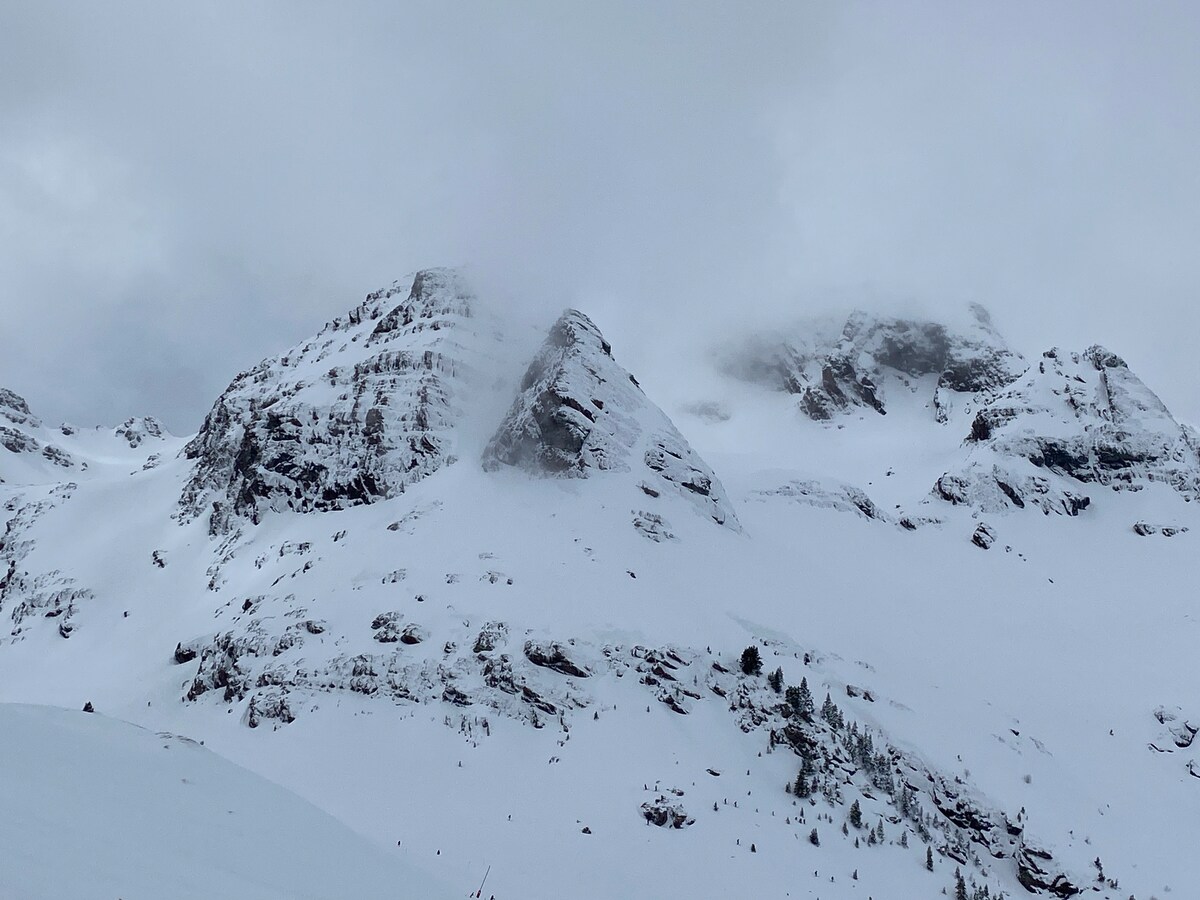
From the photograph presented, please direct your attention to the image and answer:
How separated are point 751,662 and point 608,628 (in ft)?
20.9

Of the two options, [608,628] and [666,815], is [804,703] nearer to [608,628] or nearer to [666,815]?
[608,628]

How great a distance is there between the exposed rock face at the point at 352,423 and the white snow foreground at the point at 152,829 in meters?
37.7

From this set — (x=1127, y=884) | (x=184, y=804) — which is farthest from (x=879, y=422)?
(x=184, y=804)

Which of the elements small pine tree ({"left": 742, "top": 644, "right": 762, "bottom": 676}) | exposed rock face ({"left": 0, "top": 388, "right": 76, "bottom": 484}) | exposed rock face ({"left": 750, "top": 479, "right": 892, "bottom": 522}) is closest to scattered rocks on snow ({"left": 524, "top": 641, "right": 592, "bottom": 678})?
small pine tree ({"left": 742, "top": 644, "right": 762, "bottom": 676})

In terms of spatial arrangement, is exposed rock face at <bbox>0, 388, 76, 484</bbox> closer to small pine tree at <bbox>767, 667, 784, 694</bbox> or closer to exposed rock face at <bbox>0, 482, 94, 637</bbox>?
exposed rock face at <bbox>0, 482, 94, 637</bbox>

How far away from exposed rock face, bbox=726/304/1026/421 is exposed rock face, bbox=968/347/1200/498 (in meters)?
24.5

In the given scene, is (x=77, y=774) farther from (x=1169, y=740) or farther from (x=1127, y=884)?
(x=1169, y=740)

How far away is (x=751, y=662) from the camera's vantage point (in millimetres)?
30922

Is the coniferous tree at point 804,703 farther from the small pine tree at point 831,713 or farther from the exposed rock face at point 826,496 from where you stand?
the exposed rock face at point 826,496

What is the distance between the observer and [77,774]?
776 centimetres

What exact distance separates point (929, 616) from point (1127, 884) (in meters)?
21.8

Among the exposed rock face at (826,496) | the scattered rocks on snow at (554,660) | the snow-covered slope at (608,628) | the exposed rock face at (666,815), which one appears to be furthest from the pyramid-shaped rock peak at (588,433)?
the exposed rock face at (666,815)

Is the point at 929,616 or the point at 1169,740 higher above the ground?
the point at 929,616

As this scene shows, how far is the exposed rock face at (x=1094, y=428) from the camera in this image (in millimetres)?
71375
